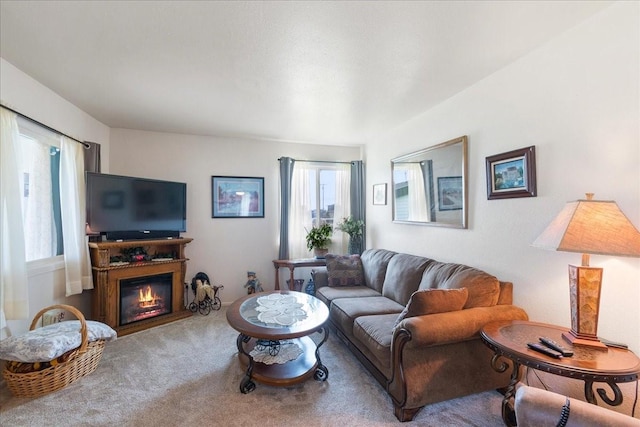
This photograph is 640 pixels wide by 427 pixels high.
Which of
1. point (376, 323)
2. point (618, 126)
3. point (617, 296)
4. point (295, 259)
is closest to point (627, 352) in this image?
point (617, 296)

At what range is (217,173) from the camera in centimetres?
425

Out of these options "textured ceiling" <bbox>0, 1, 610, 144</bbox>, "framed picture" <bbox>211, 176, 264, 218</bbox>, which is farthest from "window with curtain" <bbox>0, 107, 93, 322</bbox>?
"framed picture" <bbox>211, 176, 264, 218</bbox>

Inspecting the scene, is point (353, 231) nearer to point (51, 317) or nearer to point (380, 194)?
point (380, 194)

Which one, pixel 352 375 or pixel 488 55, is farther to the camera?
pixel 352 375

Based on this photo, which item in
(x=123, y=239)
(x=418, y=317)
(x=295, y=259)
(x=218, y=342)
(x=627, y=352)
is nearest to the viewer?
(x=627, y=352)

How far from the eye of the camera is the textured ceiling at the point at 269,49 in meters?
1.63

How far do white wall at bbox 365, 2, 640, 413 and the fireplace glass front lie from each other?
350 centimetres

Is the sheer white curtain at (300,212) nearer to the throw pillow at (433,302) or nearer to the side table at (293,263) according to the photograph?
the side table at (293,263)

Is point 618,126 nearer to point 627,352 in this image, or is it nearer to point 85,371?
point 627,352

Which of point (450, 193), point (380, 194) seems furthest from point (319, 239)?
point (450, 193)

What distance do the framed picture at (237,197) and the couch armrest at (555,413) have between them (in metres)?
3.87

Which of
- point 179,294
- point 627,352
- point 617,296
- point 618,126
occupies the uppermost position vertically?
point 618,126

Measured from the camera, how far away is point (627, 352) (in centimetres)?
144

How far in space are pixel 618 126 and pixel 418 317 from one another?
1597 millimetres
